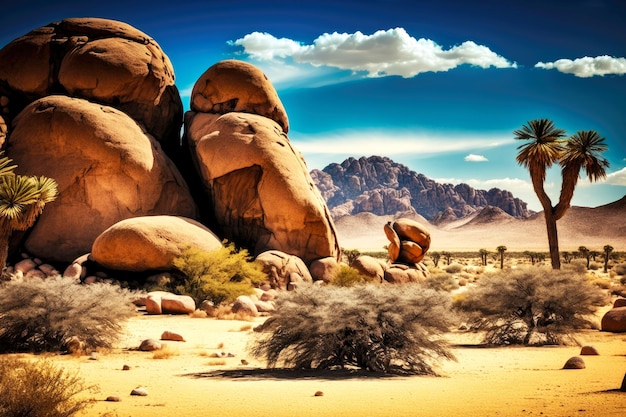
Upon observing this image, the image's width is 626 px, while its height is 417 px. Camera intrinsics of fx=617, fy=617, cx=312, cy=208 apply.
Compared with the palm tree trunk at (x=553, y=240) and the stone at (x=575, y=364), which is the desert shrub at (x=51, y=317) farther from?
the palm tree trunk at (x=553, y=240)

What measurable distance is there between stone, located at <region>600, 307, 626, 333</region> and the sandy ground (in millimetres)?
3534

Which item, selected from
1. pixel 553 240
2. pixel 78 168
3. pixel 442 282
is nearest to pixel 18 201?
pixel 78 168

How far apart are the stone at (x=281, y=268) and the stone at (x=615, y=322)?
12.8m

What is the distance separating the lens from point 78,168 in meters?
29.1

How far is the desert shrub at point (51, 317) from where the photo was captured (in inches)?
473

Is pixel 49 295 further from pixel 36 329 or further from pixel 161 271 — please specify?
pixel 161 271

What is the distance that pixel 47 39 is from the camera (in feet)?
109

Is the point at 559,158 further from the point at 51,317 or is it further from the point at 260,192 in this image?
the point at 51,317

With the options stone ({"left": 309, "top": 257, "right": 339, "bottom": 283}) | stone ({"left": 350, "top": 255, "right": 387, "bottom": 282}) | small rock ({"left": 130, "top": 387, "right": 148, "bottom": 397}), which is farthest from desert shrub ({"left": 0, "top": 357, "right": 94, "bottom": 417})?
stone ({"left": 309, "top": 257, "right": 339, "bottom": 283})

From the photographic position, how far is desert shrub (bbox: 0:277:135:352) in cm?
1202

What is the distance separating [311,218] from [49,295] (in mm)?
18812

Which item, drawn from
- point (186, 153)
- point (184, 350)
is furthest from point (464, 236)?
point (184, 350)

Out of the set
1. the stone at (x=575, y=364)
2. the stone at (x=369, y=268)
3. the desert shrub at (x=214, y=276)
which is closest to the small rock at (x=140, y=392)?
the stone at (x=575, y=364)

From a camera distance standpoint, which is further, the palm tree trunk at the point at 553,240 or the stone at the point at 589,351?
the palm tree trunk at the point at 553,240
